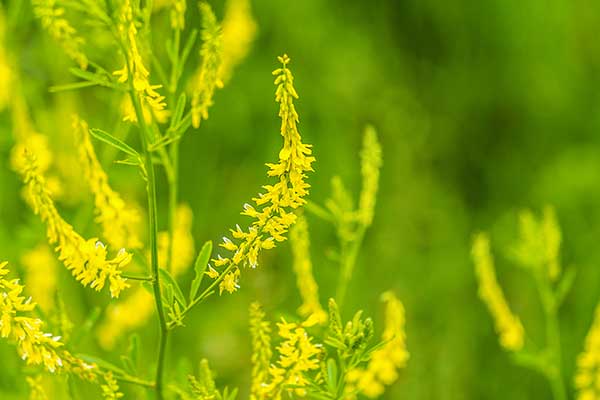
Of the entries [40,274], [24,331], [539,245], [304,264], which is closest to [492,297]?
[539,245]

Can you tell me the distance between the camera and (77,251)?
1167 mm

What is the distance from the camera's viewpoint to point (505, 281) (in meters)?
3.31

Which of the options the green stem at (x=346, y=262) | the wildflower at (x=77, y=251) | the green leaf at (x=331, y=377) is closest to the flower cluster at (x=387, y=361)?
the green stem at (x=346, y=262)

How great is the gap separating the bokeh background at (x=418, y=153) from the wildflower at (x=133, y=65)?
1311mm

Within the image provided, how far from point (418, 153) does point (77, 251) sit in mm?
2453

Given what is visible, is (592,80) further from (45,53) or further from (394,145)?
(45,53)

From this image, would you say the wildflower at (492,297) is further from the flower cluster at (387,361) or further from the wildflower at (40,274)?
the wildflower at (40,274)

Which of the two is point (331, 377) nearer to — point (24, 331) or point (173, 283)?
point (173, 283)

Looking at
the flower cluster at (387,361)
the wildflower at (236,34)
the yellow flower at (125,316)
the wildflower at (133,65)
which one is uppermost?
the wildflower at (236,34)

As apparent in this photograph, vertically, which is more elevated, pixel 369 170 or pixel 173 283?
pixel 369 170

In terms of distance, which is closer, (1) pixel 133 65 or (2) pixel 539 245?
(1) pixel 133 65

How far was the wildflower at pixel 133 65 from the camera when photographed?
1130mm

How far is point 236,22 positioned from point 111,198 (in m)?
0.88

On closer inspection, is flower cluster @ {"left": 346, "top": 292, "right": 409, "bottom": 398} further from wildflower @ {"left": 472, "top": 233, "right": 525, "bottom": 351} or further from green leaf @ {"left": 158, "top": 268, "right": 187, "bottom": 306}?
green leaf @ {"left": 158, "top": 268, "right": 187, "bottom": 306}
